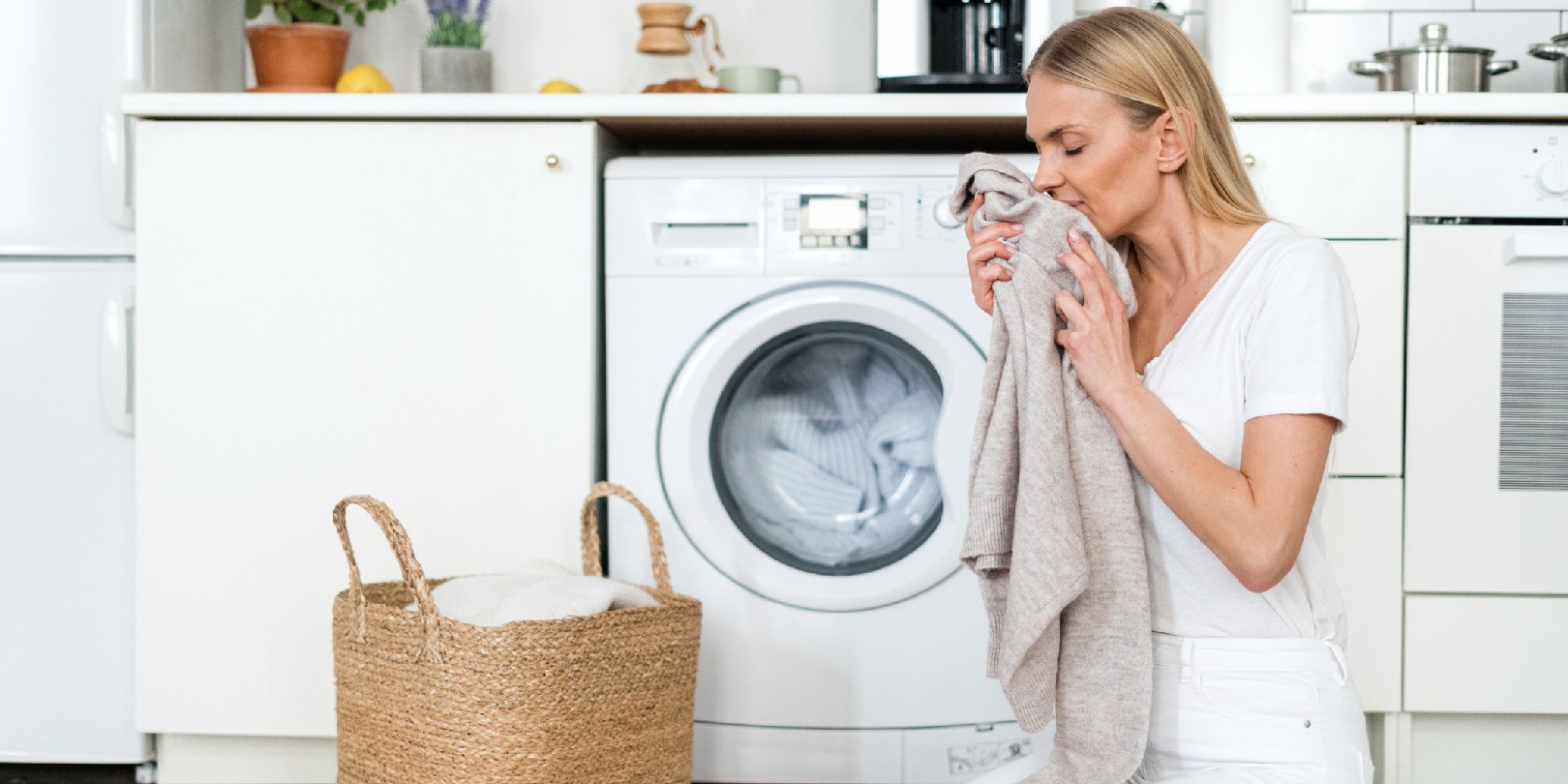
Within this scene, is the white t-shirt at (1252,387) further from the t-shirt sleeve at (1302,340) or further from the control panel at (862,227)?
the control panel at (862,227)

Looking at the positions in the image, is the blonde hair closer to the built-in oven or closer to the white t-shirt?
the white t-shirt

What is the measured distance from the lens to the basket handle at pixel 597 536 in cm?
160

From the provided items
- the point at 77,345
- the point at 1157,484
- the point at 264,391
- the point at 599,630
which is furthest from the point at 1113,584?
the point at 77,345

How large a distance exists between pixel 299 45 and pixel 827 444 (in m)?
1.12

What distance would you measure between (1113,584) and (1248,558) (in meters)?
0.11

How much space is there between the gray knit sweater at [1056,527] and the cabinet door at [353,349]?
83 cm

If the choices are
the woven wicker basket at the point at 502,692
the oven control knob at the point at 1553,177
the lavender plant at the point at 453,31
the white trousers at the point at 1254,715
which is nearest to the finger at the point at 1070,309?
the white trousers at the point at 1254,715

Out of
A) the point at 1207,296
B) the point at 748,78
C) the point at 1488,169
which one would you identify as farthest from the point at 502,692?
the point at 1488,169

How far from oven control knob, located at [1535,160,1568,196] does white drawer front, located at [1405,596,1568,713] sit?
21.6 inches

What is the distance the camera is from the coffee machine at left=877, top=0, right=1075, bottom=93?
2.01 m

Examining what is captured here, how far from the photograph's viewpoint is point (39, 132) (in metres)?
1.90

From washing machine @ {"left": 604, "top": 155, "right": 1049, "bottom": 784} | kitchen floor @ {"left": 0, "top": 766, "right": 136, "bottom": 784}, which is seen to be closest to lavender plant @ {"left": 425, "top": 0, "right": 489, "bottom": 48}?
washing machine @ {"left": 604, "top": 155, "right": 1049, "bottom": 784}

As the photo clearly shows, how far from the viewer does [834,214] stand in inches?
69.7

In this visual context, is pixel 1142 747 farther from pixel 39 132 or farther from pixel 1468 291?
pixel 39 132
